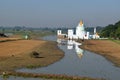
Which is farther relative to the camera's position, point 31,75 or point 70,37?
point 70,37

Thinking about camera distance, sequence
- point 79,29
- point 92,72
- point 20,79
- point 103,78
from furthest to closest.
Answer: point 79,29, point 92,72, point 103,78, point 20,79

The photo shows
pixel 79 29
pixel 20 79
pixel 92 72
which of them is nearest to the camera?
pixel 20 79

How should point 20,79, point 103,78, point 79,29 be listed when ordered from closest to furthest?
point 20,79, point 103,78, point 79,29

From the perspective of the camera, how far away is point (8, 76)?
27156mm

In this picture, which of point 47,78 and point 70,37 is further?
point 70,37

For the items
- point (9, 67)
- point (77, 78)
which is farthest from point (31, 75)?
point (9, 67)

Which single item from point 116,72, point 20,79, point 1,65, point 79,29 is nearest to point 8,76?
point 20,79

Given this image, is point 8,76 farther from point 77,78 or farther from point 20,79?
point 77,78

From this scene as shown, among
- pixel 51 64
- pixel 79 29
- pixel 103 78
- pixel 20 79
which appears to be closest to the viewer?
pixel 20 79

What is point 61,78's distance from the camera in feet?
87.7

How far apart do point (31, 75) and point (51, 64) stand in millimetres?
10646

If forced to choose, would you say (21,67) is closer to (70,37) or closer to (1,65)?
(1,65)

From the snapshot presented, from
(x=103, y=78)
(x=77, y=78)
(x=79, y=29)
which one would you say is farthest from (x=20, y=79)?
(x=79, y=29)

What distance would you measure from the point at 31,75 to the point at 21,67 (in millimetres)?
5896
